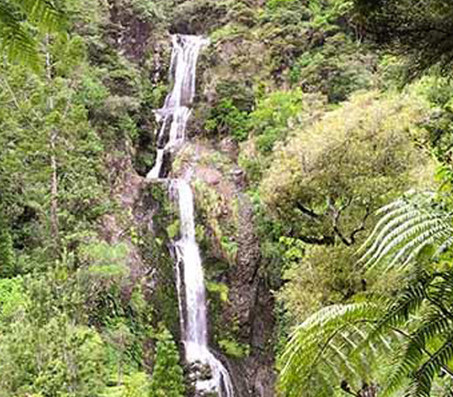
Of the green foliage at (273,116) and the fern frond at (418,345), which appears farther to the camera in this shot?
the green foliage at (273,116)

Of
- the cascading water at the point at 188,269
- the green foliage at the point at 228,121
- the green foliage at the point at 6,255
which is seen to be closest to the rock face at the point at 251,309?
the cascading water at the point at 188,269

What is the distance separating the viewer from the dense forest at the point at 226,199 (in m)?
A: 2.48

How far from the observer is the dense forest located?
2.48 meters

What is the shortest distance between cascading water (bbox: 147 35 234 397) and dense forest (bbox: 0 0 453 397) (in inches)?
2.2

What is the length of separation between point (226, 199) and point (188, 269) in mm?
2429

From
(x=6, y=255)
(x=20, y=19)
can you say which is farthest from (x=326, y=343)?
(x=6, y=255)

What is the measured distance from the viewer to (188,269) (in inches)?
582

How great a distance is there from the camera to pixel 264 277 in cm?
1451

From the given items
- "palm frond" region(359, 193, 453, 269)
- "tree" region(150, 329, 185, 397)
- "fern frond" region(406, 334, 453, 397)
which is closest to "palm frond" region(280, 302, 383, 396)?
"palm frond" region(359, 193, 453, 269)

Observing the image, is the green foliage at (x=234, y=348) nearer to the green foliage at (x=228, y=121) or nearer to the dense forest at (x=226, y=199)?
the dense forest at (x=226, y=199)

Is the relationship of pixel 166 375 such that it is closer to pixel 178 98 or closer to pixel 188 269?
pixel 188 269

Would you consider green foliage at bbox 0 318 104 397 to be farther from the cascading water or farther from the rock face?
the rock face

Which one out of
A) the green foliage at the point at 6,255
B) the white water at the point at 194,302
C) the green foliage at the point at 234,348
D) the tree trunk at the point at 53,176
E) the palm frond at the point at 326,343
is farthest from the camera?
the green foliage at the point at 234,348

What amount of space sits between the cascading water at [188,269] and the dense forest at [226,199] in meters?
0.06
